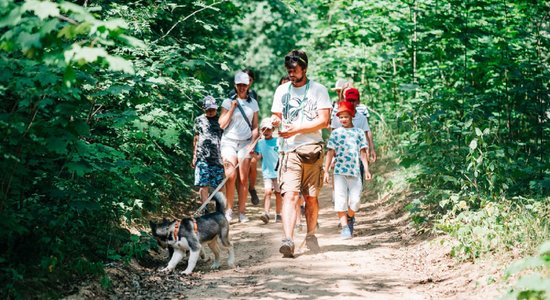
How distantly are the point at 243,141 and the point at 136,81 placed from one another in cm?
Result: 353

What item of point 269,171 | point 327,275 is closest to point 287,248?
point 327,275

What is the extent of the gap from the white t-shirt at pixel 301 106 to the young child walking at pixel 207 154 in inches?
101

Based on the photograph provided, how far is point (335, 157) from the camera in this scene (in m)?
9.02

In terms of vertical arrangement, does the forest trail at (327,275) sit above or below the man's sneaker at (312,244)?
below

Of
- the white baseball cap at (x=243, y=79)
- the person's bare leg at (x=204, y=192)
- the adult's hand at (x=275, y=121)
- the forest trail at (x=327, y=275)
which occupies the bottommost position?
the forest trail at (x=327, y=275)

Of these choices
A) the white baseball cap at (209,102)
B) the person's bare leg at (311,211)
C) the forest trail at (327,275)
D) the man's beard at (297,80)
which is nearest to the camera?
the forest trail at (327,275)

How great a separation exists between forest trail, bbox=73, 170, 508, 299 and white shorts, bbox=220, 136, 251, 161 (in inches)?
60.0

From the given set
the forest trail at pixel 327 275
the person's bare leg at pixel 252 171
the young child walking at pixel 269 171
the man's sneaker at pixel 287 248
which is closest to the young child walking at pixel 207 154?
the young child walking at pixel 269 171

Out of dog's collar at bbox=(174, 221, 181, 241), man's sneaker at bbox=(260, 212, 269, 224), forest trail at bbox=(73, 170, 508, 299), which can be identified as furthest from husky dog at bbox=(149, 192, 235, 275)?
man's sneaker at bbox=(260, 212, 269, 224)

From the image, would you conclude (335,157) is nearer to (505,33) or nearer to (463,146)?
(463,146)

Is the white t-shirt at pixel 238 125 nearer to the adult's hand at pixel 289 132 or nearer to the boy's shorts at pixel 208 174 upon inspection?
the boy's shorts at pixel 208 174

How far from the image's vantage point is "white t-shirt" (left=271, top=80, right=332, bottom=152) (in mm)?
7543

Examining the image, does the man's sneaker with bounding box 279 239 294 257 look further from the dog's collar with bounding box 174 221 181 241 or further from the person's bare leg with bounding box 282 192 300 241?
the dog's collar with bounding box 174 221 181 241

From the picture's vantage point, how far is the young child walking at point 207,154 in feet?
33.1
